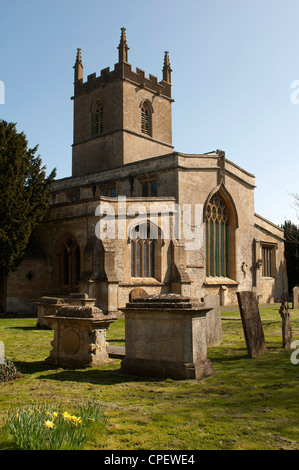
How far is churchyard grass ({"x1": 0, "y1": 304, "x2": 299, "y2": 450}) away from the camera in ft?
13.9

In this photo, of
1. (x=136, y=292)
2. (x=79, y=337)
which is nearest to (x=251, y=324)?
(x=79, y=337)

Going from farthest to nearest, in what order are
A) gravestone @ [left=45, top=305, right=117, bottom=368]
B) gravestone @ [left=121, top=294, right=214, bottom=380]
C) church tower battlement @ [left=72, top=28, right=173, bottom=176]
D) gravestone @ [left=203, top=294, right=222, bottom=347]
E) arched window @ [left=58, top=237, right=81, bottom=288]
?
1. church tower battlement @ [left=72, top=28, right=173, bottom=176]
2. arched window @ [left=58, top=237, right=81, bottom=288]
3. gravestone @ [left=203, top=294, right=222, bottom=347]
4. gravestone @ [left=45, top=305, right=117, bottom=368]
5. gravestone @ [left=121, top=294, right=214, bottom=380]

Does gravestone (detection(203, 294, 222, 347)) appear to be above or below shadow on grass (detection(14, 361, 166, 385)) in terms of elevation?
above

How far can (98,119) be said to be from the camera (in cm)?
3434

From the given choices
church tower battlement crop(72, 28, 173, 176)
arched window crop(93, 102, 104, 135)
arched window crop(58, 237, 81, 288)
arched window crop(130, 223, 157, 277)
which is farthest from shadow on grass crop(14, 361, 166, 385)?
arched window crop(93, 102, 104, 135)

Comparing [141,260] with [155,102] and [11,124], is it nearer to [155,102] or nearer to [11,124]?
[11,124]

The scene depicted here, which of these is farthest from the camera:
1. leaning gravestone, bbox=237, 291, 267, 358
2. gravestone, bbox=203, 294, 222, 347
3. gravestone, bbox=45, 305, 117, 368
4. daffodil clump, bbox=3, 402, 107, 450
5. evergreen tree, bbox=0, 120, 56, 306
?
evergreen tree, bbox=0, 120, 56, 306

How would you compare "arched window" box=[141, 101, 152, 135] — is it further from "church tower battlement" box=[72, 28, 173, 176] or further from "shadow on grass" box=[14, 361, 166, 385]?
"shadow on grass" box=[14, 361, 166, 385]

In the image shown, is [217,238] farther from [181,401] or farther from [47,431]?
[47,431]

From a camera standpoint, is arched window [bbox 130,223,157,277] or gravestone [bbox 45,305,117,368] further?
arched window [bbox 130,223,157,277]

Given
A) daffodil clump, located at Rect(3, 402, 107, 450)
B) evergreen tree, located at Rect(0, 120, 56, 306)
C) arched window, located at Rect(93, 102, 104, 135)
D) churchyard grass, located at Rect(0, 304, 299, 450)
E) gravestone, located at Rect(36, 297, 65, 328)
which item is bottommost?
churchyard grass, located at Rect(0, 304, 299, 450)

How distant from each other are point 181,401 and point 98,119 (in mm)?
31046

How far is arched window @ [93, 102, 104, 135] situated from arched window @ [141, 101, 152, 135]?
10.5 feet
